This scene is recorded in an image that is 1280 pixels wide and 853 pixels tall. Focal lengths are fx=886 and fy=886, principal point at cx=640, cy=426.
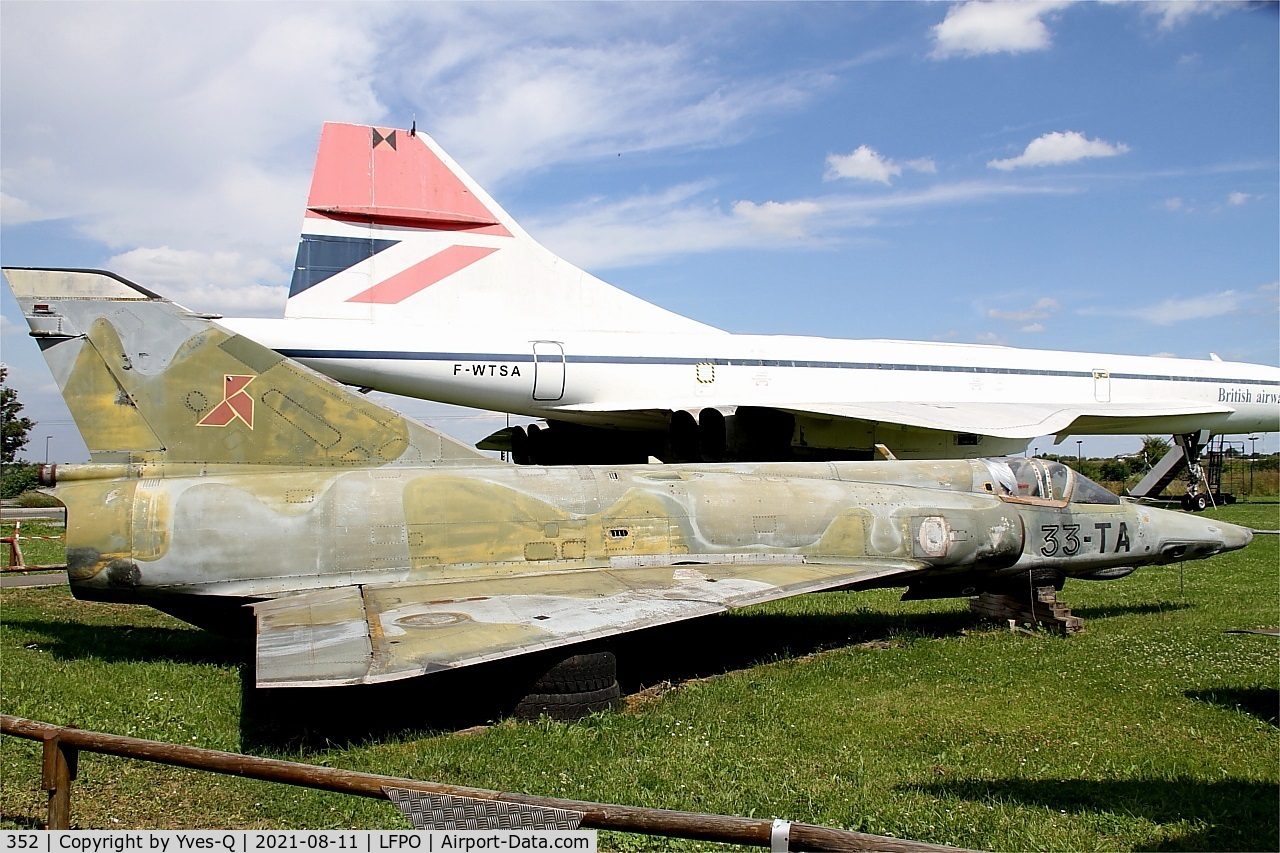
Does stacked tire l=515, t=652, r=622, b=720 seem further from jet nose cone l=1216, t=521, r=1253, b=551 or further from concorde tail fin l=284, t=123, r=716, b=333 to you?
concorde tail fin l=284, t=123, r=716, b=333

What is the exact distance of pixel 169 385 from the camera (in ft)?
25.1

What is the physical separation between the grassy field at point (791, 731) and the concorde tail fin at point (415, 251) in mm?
6799

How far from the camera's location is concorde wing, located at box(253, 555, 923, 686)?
17.7 feet

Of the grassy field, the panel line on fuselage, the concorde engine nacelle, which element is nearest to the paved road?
the panel line on fuselage

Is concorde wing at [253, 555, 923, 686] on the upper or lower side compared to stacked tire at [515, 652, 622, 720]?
upper

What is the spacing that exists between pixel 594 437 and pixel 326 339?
6123 mm

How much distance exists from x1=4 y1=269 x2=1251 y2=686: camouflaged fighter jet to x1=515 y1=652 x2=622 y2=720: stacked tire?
1.08 feet

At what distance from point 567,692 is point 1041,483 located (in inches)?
233

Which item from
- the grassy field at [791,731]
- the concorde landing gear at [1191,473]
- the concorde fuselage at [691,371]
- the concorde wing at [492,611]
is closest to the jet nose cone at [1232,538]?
the grassy field at [791,731]

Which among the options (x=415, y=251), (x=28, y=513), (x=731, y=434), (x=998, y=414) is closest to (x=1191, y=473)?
(x=998, y=414)

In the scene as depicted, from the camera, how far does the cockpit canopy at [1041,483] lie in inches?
373

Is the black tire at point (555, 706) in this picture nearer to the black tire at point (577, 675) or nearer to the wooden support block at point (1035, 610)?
the black tire at point (577, 675)

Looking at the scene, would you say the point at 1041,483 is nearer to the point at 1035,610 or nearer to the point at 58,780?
the point at 1035,610

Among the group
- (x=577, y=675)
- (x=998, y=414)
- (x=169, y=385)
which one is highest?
(x=998, y=414)
